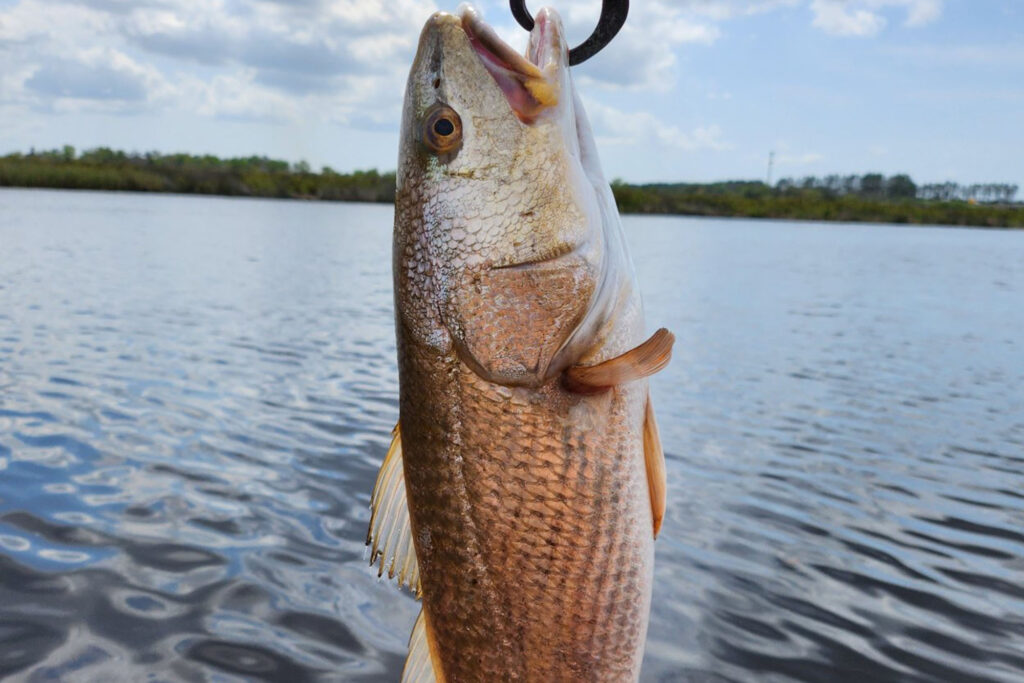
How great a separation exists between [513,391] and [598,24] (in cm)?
89

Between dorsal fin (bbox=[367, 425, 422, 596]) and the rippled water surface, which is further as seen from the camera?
the rippled water surface

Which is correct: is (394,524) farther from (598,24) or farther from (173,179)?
(173,179)

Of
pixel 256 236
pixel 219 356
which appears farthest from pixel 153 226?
pixel 219 356

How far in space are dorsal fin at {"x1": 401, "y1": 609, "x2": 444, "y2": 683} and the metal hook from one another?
142cm

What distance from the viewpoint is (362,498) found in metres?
7.59

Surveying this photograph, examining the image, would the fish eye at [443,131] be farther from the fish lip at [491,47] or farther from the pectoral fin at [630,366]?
the pectoral fin at [630,366]

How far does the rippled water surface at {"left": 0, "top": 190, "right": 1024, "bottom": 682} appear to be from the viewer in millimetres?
5242

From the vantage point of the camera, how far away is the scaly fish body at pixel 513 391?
6.74ft

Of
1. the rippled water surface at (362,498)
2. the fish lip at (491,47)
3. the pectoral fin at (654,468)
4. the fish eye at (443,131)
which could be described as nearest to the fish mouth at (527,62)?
the fish lip at (491,47)

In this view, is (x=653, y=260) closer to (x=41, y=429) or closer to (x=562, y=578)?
(x=41, y=429)

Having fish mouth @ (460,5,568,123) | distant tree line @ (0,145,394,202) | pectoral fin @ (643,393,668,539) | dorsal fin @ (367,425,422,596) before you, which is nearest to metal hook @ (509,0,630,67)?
fish mouth @ (460,5,568,123)

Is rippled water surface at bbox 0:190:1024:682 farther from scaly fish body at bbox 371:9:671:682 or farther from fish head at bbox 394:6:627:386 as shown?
fish head at bbox 394:6:627:386

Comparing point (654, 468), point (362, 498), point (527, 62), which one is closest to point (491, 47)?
point (527, 62)

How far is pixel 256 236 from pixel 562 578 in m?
42.9
